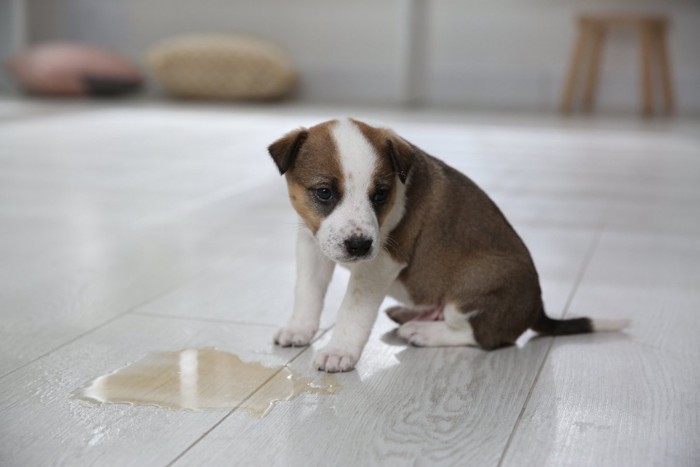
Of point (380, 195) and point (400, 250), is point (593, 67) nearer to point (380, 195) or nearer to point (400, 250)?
point (400, 250)

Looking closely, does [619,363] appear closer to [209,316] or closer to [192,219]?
[209,316]

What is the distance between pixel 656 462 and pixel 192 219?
238cm

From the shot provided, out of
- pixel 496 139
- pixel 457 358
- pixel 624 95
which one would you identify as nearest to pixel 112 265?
pixel 457 358

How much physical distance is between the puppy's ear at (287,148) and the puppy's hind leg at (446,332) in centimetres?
49

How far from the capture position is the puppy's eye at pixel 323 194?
1903mm

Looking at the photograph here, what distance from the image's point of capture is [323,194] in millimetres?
1912

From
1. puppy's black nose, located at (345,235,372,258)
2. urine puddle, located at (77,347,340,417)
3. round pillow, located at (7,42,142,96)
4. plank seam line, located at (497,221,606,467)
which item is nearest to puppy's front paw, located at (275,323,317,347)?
urine puddle, located at (77,347,340,417)

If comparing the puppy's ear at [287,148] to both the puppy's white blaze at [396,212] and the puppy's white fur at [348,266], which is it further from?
the puppy's white blaze at [396,212]

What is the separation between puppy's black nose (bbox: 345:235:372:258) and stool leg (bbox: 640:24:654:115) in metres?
7.12

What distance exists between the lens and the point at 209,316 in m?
2.39

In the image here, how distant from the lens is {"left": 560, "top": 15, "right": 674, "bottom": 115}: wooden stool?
8344 mm

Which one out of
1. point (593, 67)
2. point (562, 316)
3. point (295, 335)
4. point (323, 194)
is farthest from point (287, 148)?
point (593, 67)

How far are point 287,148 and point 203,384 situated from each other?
51 centimetres

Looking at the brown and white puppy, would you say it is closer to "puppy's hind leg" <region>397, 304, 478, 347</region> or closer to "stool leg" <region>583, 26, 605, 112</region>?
"puppy's hind leg" <region>397, 304, 478, 347</region>
